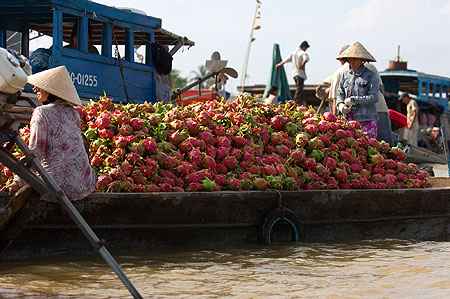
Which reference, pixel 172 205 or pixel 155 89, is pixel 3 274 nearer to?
pixel 172 205

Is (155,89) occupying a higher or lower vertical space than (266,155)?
higher

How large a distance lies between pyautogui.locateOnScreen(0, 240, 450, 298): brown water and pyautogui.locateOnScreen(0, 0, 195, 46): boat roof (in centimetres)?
505

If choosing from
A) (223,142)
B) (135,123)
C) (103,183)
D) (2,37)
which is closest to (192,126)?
(223,142)

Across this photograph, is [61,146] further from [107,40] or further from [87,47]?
[107,40]

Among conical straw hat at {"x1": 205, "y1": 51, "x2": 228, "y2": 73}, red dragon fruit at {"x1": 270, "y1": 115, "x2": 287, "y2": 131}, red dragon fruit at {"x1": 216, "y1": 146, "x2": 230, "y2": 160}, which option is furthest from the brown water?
conical straw hat at {"x1": 205, "y1": 51, "x2": 228, "y2": 73}

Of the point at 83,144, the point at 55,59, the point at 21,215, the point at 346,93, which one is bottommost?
the point at 21,215

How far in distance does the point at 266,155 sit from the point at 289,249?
110 cm

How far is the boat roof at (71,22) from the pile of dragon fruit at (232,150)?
3401 mm

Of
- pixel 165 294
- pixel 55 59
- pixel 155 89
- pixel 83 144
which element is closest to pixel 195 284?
pixel 165 294

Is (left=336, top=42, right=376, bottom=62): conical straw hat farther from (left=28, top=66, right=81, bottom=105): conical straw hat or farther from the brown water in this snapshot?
(left=28, top=66, right=81, bottom=105): conical straw hat

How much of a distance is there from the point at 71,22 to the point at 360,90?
4.45 meters

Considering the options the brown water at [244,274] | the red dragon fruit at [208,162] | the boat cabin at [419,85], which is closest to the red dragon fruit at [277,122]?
the red dragon fruit at [208,162]

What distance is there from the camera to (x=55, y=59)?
8961 mm

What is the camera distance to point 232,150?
629 cm
